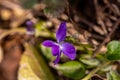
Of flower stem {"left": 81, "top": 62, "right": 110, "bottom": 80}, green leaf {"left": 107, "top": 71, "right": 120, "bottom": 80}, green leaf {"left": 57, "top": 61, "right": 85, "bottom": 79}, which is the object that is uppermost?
green leaf {"left": 107, "top": 71, "right": 120, "bottom": 80}

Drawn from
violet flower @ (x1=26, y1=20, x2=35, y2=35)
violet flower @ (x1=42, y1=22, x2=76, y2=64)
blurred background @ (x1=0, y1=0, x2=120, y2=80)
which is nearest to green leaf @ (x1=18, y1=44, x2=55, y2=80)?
blurred background @ (x1=0, y1=0, x2=120, y2=80)

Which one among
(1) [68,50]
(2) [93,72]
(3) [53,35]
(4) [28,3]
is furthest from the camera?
(4) [28,3]

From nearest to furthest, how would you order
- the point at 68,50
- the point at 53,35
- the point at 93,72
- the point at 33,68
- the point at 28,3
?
the point at 68,50, the point at 93,72, the point at 33,68, the point at 53,35, the point at 28,3

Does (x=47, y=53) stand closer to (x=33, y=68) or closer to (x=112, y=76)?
(x=33, y=68)

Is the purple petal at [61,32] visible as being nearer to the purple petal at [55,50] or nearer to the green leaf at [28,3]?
the purple petal at [55,50]

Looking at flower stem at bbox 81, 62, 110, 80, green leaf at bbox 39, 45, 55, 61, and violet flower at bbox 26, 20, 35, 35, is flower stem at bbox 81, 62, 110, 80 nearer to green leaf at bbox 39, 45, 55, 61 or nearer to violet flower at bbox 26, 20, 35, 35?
green leaf at bbox 39, 45, 55, 61

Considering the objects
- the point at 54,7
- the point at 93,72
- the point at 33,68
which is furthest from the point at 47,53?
the point at 93,72

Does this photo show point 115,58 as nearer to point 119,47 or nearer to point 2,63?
point 119,47
